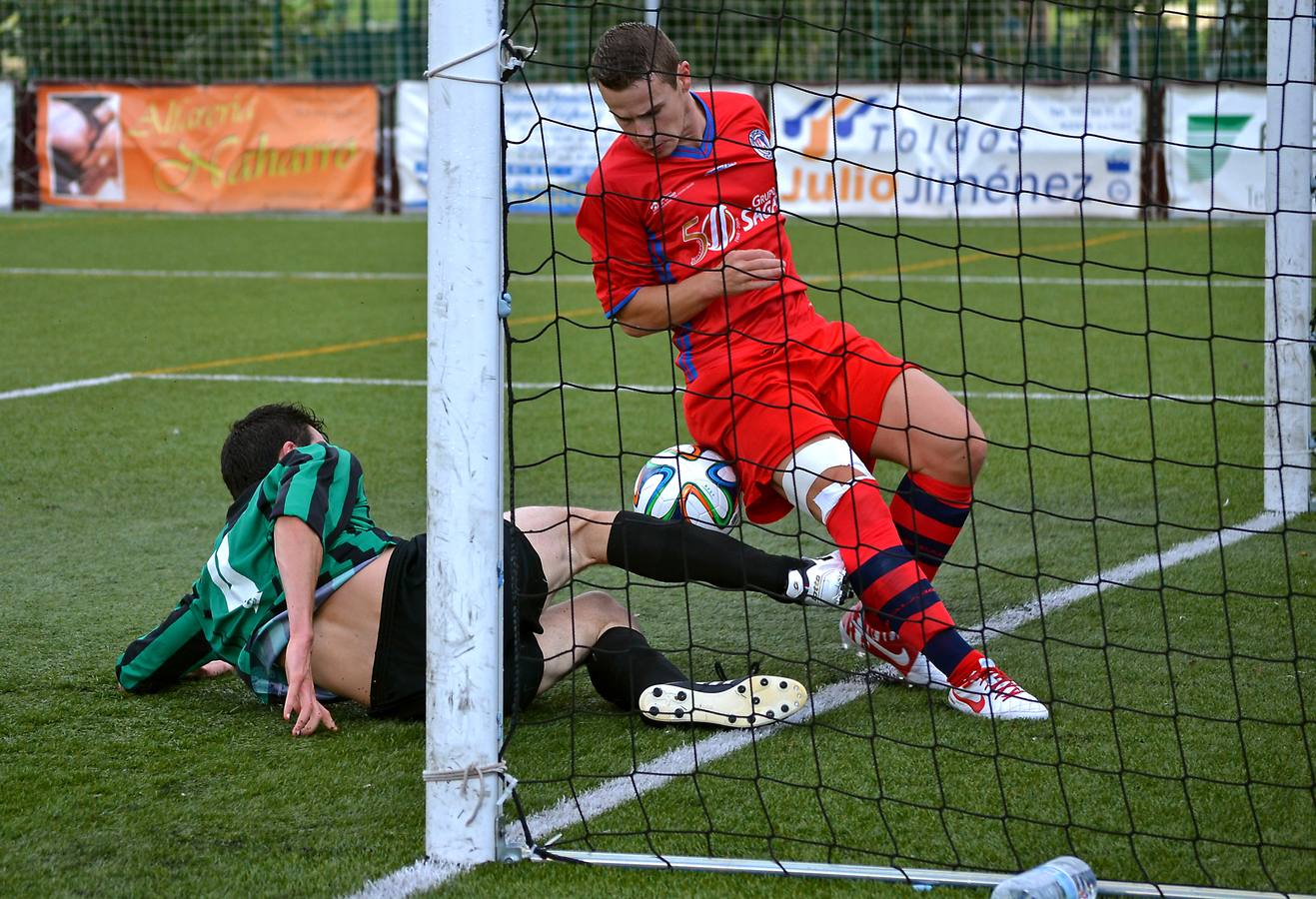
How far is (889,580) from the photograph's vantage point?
3.35 metres

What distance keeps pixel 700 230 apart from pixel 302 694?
1.45m

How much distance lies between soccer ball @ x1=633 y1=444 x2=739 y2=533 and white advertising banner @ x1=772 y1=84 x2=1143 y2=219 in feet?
42.8

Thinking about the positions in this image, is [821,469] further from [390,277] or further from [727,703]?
[390,277]

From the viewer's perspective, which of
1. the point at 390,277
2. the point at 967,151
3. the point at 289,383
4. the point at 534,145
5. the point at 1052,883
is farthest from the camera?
the point at 534,145

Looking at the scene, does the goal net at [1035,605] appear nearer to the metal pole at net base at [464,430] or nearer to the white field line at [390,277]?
the metal pole at net base at [464,430]

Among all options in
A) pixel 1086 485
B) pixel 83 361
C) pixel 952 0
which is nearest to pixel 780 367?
pixel 1086 485

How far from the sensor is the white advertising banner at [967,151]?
16469 millimetres

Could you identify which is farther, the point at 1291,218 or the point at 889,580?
the point at 1291,218

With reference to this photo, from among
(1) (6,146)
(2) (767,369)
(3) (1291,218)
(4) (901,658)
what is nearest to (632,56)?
(2) (767,369)

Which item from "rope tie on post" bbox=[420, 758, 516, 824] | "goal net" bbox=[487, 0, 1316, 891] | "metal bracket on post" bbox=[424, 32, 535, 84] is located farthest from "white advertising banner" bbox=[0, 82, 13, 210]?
"rope tie on post" bbox=[420, 758, 516, 824]

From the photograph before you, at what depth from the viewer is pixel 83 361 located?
8.34 meters

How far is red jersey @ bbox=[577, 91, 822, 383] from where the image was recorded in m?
3.69

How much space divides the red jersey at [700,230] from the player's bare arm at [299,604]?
938 millimetres

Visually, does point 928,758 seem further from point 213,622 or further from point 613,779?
point 213,622
